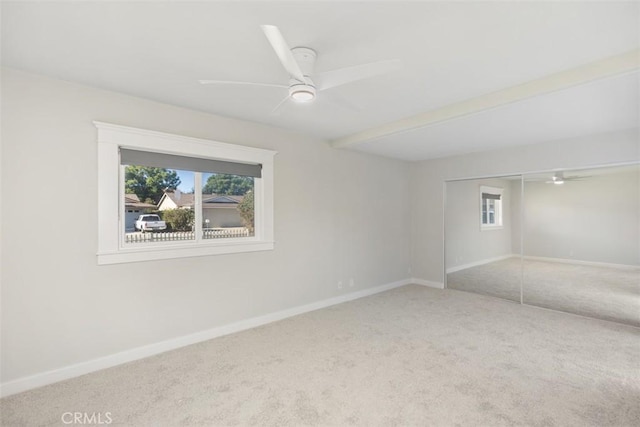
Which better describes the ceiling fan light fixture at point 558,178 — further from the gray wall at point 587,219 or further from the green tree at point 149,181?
the green tree at point 149,181

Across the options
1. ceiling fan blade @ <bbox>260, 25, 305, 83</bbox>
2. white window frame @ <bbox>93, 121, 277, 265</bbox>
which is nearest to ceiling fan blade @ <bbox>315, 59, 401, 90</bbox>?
ceiling fan blade @ <bbox>260, 25, 305, 83</bbox>

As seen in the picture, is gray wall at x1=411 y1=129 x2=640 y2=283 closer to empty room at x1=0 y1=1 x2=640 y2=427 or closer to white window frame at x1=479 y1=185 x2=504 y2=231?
empty room at x1=0 y1=1 x2=640 y2=427

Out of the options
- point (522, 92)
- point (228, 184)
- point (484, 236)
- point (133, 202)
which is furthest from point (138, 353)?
point (484, 236)

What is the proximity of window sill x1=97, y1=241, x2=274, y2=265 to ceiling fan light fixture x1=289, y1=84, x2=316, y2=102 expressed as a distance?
81.3 inches

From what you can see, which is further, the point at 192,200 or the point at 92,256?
the point at 192,200

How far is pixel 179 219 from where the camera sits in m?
3.29

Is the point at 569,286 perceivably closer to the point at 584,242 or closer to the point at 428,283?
the point at 584,242

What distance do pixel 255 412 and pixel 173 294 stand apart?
159 cm

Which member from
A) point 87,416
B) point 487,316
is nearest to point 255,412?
point 87,416

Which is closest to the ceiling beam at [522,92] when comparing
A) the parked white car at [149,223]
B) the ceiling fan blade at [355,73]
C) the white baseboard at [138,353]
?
the ceiling fan blade at [355,73]

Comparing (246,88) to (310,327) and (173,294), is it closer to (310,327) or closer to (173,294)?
Result: (173,294)

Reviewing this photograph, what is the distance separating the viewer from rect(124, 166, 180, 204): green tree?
2.98 meters

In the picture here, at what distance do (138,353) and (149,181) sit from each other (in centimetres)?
172

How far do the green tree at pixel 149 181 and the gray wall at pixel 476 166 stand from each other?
14.5 ft
